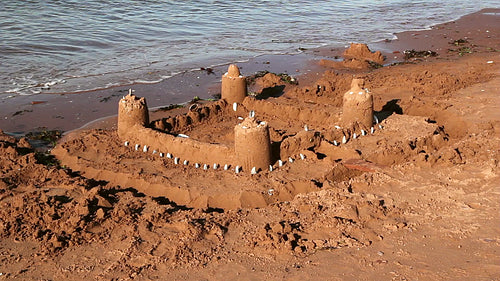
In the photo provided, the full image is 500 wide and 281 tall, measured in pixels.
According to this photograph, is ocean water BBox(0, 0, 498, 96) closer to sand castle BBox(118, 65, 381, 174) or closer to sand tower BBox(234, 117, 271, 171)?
sand castle BBox(118, 65, 381, 174)

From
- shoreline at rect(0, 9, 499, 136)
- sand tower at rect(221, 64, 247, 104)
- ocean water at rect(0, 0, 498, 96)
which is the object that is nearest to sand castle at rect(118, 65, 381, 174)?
sand tower at rect(221, 64, 247, 104)

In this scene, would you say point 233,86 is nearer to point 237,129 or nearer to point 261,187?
point 237,129

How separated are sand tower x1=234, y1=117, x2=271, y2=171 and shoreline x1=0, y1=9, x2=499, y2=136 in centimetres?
373

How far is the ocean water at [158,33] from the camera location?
1192cm

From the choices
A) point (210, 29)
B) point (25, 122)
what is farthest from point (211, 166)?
point (210, 29)

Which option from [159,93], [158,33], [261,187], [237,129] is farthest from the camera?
[158,33]

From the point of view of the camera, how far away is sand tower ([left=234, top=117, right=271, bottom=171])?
607cm

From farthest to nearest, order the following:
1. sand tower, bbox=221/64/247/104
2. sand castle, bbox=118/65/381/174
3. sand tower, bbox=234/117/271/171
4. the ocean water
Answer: the ocean water < sand tower, bbox=221/64/247/104 < sand castle, bbox=118/65/381/174 < sand tower, bbox=234/117/271/171

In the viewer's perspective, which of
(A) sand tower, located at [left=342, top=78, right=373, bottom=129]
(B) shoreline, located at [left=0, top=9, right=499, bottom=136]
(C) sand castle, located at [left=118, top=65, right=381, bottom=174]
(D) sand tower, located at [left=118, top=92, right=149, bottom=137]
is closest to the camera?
(C) sand castle, located at [left=118, top=65, right=381, bottom=174]

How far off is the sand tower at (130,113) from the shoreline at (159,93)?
156cm

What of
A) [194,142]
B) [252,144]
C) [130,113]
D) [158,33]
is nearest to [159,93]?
[130,113]

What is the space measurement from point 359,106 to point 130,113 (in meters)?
3.44

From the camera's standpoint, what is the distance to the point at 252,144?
6.12 m

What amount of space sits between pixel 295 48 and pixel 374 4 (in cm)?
1201
